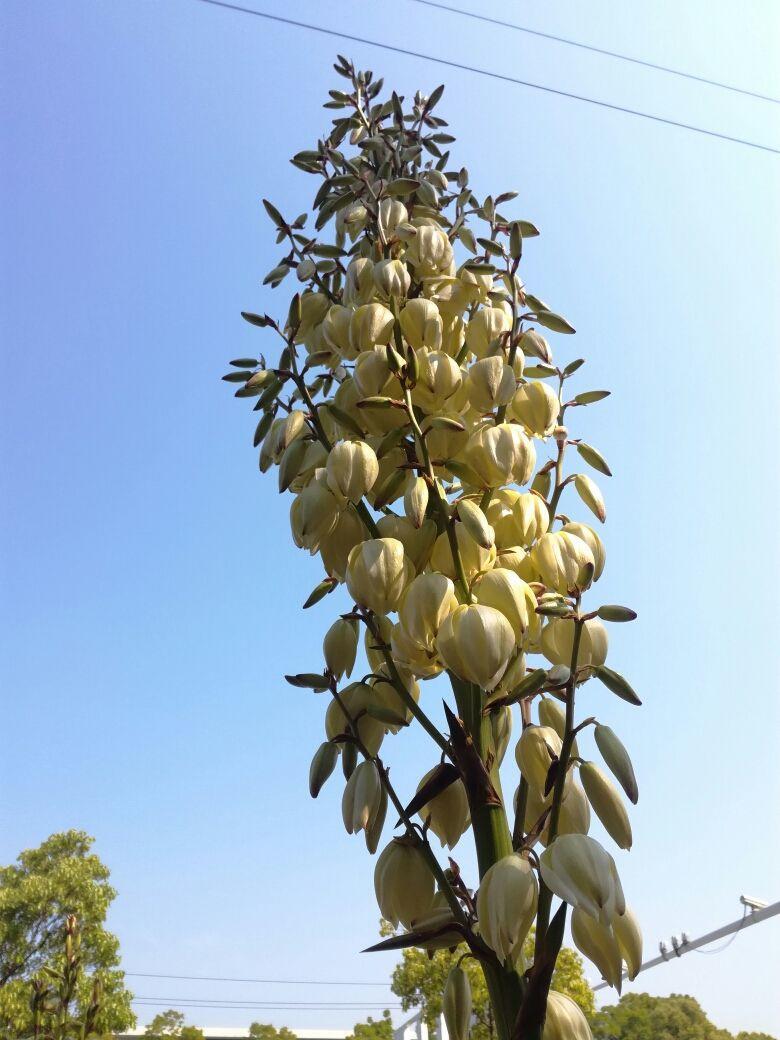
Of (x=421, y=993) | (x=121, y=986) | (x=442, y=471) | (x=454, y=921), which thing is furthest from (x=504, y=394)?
(x=121, y=986)

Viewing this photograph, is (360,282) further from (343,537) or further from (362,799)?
(362,799)

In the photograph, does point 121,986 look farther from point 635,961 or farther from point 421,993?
point 635,961

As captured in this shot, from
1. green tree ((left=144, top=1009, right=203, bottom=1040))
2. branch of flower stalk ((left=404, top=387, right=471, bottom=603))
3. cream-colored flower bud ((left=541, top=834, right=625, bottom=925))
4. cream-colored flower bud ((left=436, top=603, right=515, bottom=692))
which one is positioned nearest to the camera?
cream-colored flower bud ((left=541, top=834, right=625, bottom=925))

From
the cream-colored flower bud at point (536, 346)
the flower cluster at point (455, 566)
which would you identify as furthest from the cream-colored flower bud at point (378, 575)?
the cream-colored flower bud at point (536, 346)

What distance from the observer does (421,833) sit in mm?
809

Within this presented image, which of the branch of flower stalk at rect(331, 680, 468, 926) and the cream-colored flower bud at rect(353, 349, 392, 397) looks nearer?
the branch of flower stalk at rect(331, 680, 468, 926)

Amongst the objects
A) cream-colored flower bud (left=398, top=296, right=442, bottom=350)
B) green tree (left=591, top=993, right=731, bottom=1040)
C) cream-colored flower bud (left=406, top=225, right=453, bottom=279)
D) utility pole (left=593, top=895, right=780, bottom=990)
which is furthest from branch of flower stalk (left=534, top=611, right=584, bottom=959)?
green tree (left=591, top=993, right=731, bottom=1040)

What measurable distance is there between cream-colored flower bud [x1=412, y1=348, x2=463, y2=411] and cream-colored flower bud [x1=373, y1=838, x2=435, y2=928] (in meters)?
0.53

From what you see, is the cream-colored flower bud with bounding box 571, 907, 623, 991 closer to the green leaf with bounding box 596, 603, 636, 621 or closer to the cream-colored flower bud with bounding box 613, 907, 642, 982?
the cream-colored flower bud with bounding box 613, 907, 642, 982

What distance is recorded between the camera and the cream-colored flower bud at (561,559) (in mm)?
852

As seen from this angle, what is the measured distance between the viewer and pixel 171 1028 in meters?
14.9

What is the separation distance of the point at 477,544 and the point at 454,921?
Answer: 0.38m

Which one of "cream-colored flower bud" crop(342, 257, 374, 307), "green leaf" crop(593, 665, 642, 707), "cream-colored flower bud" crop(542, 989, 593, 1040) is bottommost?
"cream-colored flower bud" crop(542, 989, 593, 1040)

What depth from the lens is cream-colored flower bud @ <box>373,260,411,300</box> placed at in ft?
3.42
